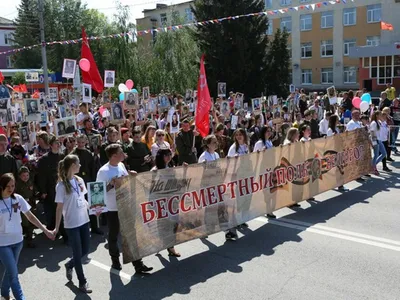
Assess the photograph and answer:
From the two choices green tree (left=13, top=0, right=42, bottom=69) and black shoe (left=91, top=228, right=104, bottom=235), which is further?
green tree (left=13, top=0, right=42, bottom=69)

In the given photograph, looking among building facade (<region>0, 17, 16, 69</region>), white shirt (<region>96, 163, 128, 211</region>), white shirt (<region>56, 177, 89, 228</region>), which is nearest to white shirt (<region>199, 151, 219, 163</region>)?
white shirt (<region>96, 163, 128, 211</region>)

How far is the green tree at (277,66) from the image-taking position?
3278 centimetres

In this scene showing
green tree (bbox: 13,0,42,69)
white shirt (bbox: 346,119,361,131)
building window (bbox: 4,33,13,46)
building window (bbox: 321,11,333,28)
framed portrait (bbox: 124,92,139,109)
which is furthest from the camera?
building window (bbox: 4,33,13,46)

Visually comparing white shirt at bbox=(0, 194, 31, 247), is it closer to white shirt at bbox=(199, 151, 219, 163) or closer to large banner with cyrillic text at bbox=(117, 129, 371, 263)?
large banner with cyrillic text at bbox=(117, 129, 371, 263)

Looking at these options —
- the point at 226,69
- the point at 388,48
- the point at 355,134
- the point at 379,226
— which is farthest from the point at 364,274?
the point at 388,48

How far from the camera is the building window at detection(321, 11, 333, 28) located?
165ft

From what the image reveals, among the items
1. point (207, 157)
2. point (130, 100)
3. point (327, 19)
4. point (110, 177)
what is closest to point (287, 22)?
point (327, 19)

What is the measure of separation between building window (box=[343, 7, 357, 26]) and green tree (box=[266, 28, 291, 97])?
62.2 ft

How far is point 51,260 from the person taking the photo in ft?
23.0

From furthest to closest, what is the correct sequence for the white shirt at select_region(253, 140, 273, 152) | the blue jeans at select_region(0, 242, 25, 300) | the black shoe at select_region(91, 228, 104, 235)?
1. the white shirt at select_region(253, 140, 273, 152)
2. the black shoe at select_region(91, 228, 104, 235)
3. the blue jeans at select_region(0, 242, 25, 300)

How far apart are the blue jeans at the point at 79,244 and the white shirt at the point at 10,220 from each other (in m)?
0.63

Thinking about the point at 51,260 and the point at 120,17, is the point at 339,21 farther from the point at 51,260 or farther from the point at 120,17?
the point at 51,260

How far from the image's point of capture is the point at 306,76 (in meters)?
53.7

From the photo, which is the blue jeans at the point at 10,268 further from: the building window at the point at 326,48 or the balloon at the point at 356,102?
the building window at the point at 326,48
